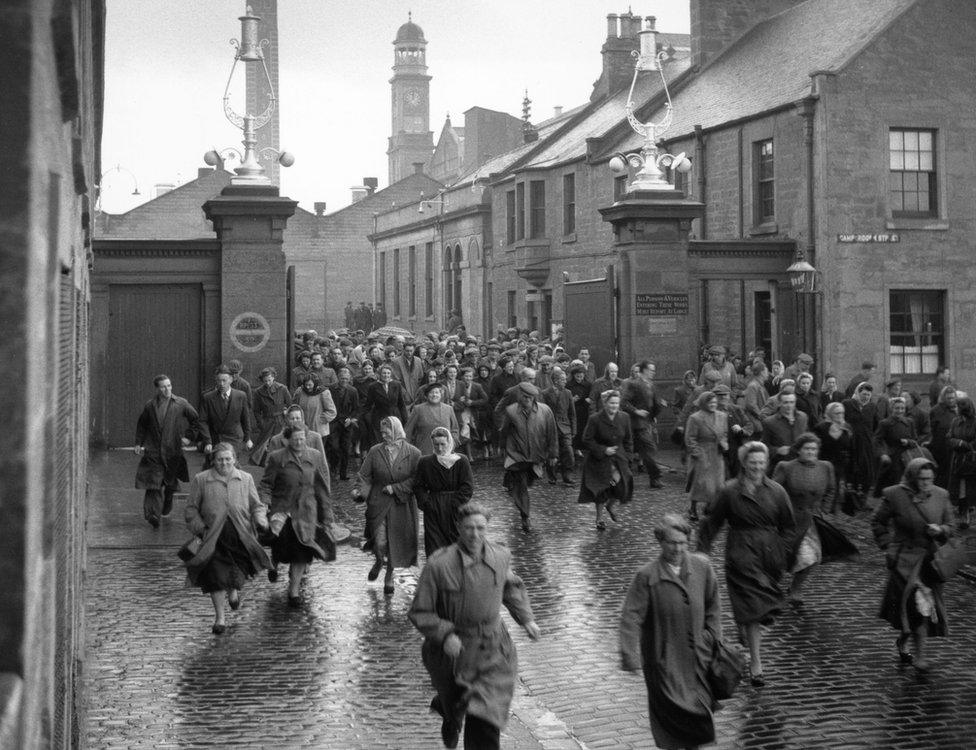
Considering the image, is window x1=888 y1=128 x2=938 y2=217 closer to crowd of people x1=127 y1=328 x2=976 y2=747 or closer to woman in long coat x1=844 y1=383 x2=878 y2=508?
crowd of people x1=127 y1=328 x2=976 y2=747

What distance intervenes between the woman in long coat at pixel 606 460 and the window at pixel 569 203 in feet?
83.3

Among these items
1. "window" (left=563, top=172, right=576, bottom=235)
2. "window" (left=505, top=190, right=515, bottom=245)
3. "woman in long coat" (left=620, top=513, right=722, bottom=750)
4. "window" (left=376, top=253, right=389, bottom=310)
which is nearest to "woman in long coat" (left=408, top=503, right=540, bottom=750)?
"woman in long coat" (left=620, top=513, right=722, bottom=750)

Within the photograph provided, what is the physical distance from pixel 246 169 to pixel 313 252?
146 ft

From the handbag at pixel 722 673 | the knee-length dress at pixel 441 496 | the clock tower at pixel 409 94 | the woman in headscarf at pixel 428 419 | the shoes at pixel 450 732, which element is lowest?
the shoes at pixel 450 732

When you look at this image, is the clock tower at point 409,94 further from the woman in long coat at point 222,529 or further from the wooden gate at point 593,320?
the woman in long coat at point 222,529

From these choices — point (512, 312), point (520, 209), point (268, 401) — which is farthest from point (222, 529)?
point (512, 312)

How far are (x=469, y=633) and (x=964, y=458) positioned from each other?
10215mm

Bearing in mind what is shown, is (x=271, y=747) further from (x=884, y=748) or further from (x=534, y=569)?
(x=534, y=569)

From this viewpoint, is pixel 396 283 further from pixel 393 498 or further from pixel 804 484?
pixel 804 484

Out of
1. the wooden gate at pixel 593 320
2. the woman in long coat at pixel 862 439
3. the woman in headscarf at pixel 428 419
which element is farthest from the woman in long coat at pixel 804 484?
the wooden gate at pixel 593 320

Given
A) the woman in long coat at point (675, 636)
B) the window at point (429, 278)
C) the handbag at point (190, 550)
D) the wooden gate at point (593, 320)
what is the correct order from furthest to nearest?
the window at point (429, 278), the wooden gate at point (593, 320), the handbag at point (190, 550), the woman in long coat at point (675, 636)

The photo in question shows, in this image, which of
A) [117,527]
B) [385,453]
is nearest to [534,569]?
[385,453]

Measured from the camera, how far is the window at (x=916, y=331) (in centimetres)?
2722

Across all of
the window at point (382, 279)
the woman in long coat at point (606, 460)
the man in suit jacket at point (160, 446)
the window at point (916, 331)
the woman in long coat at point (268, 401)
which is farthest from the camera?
the window at point (382, 279)
